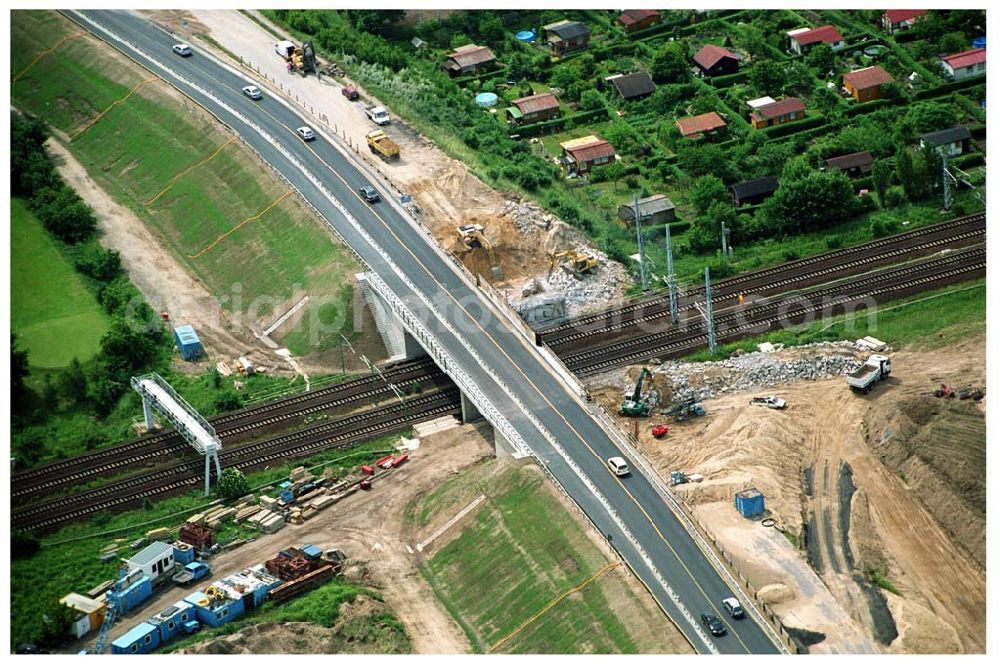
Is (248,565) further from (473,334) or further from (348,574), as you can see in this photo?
(473,334)

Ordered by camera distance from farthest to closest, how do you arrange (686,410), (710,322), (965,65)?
(965,65), (710,322), (686,410)

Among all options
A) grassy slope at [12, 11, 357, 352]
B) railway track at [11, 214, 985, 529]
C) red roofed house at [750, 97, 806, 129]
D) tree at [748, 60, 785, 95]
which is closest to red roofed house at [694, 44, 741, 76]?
tree at [748, 60, 785, 95]

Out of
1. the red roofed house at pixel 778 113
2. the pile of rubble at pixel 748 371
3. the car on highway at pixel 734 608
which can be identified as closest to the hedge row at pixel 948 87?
the red roofed house at pixel 778 113

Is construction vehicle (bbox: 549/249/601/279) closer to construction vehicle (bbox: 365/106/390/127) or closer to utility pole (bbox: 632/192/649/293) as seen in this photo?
utility pole (bbox: 632/192/649/293)

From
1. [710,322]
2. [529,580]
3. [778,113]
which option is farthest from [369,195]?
[529,580]

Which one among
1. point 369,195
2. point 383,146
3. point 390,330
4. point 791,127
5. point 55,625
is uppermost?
point 383,146

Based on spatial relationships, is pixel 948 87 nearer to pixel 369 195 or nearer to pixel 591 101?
pixel 591 101
